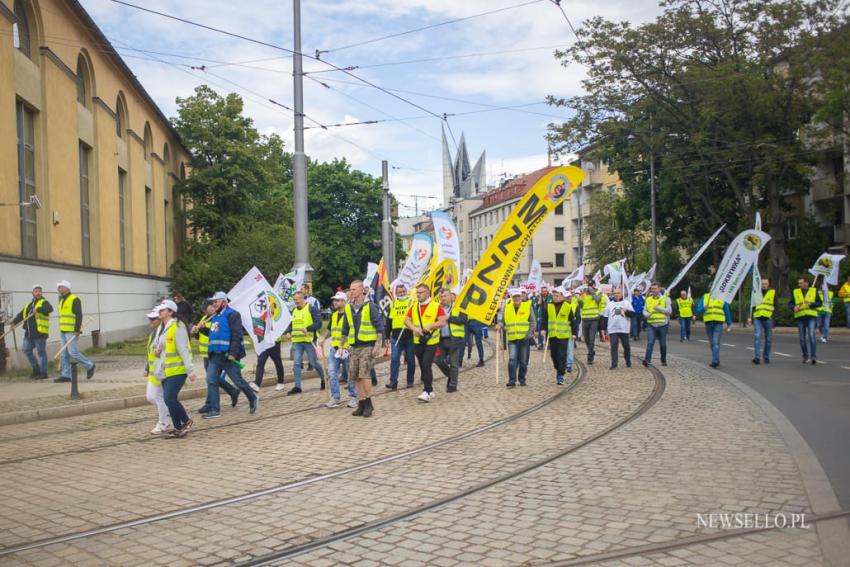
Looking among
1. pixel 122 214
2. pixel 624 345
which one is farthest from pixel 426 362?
pixel 122 214

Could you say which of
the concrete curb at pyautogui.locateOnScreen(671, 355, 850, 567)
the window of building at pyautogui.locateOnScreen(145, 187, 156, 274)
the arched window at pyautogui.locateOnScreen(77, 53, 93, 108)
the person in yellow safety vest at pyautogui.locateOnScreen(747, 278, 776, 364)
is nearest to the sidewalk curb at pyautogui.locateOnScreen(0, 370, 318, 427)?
the concrete curb at pyautogui.locateOnScreen(671, 355, 850, 567)

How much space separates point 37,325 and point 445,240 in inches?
322

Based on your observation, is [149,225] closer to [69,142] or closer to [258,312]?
[69,142]

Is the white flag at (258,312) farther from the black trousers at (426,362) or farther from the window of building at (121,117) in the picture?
the window of building at (121,117)

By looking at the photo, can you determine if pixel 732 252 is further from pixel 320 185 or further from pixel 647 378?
pixel 320 185

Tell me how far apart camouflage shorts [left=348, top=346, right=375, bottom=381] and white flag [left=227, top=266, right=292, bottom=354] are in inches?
136

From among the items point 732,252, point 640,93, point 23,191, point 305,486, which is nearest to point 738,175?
point 640,93

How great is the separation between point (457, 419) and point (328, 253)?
48.9 metres

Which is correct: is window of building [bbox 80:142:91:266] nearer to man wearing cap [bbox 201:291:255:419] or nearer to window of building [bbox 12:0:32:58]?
window of building [bbox 12:0:32:58]

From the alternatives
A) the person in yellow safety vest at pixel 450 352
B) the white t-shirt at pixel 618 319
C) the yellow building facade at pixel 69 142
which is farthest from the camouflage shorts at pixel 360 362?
the yellow building facade at pixel 69 142

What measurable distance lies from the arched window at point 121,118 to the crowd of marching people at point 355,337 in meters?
19.0

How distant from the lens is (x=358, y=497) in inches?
240

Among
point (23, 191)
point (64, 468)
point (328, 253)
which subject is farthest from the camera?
point (328, 253)

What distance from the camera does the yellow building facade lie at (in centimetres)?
1961
